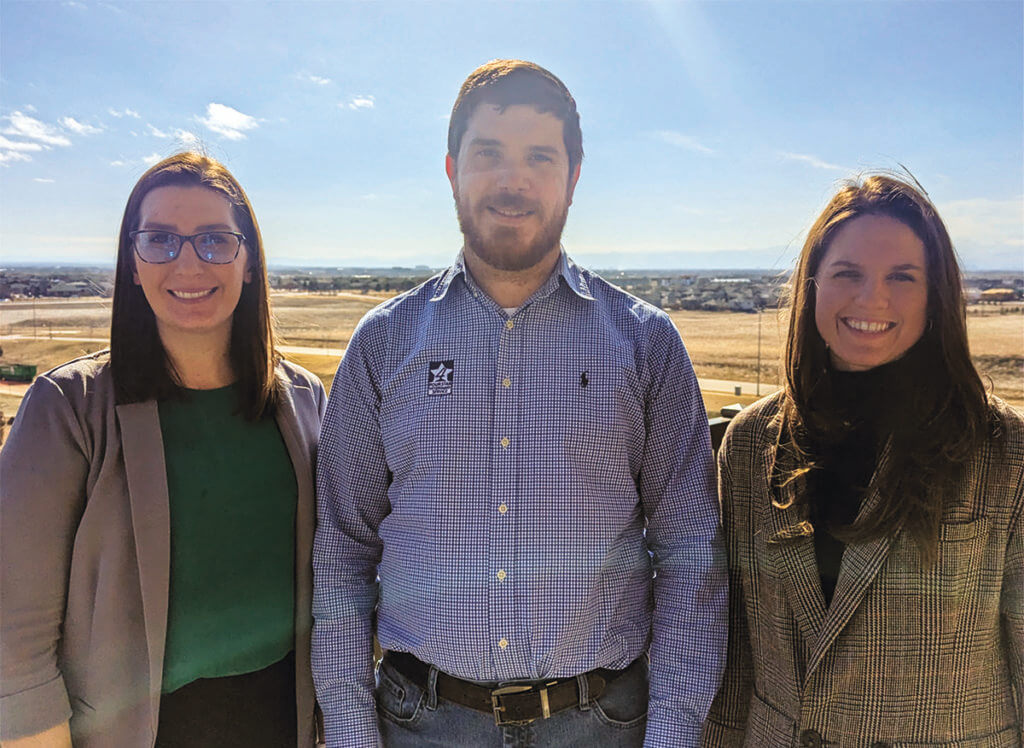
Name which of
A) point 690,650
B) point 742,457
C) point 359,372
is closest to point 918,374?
point 742,457

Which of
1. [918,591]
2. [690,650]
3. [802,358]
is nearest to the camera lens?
[918,591]

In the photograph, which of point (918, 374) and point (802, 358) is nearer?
point (918, 374)

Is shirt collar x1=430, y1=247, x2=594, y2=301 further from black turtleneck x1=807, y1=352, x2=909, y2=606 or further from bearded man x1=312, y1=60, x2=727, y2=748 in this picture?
black turtleneck x1=807, y1=352, x2=909, y2=606

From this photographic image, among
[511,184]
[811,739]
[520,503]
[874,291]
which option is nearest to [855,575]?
[811,739]

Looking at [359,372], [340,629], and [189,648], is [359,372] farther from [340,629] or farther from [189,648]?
[189,648]

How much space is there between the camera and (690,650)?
2131 millimetres

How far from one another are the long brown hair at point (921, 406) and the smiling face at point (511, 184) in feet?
2.74

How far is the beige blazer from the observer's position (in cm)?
197

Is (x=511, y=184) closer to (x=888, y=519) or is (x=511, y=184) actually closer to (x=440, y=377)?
(x=440, y=377)

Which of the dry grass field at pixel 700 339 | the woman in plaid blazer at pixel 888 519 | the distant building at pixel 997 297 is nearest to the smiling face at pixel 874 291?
the woman in plaid blazer at pixel 888 519

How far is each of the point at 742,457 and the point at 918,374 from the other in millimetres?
555

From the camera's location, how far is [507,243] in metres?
2.22

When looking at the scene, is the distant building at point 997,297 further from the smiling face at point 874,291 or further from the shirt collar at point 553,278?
the shirt collar at point 553,278

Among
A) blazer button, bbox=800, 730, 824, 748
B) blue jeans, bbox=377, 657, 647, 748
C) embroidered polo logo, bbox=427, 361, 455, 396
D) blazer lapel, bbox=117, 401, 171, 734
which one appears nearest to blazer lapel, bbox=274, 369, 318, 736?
blue jeans, bbox=377, 657, 647, 748
